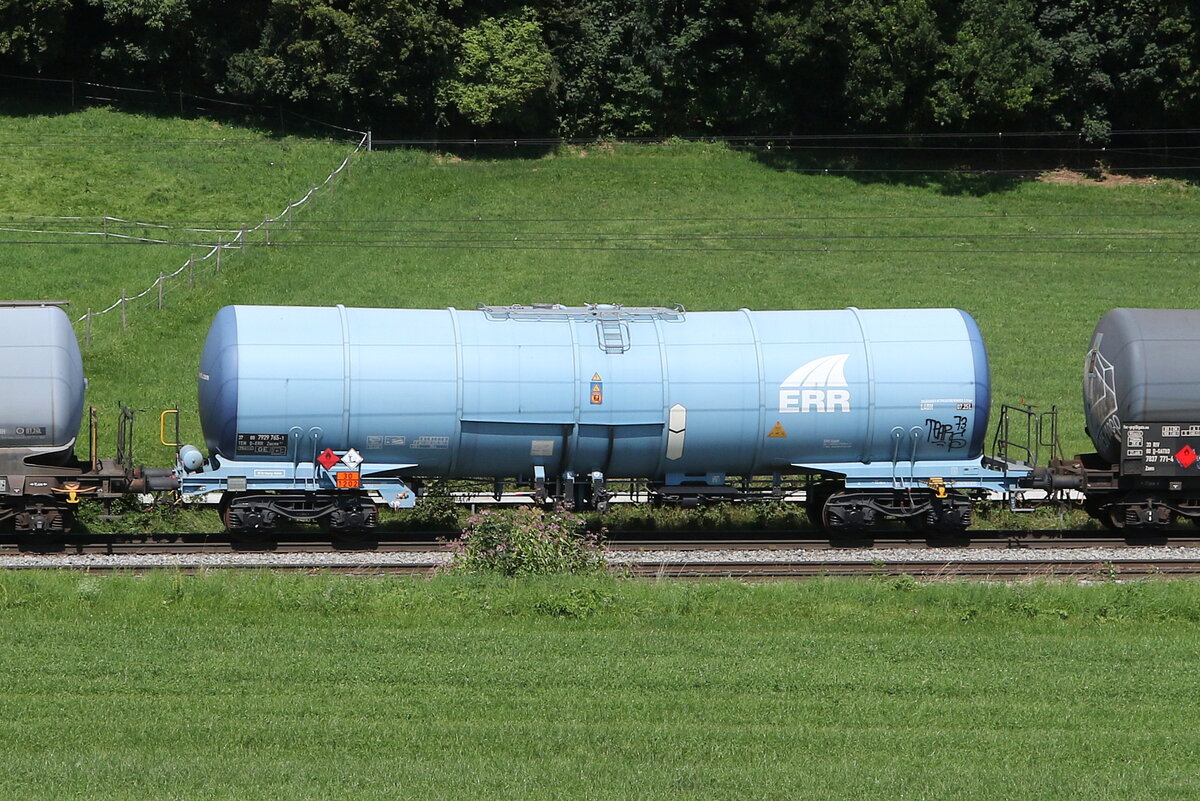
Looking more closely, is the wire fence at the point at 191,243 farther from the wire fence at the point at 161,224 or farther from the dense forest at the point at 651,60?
the dense forest at the point at 651,60

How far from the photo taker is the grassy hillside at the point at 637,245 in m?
36.7

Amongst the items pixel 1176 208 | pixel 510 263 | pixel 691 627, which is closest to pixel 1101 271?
pixel 1176 208

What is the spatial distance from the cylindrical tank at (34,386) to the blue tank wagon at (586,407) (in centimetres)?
204

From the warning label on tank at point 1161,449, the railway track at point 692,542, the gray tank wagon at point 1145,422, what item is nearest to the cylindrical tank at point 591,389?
the railway track at point 692,542

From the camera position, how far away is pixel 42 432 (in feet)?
73.2

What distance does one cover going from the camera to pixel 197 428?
94.9 feet

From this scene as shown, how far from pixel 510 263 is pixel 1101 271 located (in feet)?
61.0

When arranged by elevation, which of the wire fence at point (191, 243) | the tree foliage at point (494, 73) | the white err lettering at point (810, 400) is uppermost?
the tree foliage at point (494, 73)

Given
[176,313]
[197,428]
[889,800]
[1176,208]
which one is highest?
[1176,208]

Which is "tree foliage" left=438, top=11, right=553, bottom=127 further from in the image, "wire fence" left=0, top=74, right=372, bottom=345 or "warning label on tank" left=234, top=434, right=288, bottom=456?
"warning label on tank" left=234, top=434, right=288, bottom=456

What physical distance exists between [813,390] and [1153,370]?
5.82 metres

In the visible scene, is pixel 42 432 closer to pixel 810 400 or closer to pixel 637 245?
pixel 810 400

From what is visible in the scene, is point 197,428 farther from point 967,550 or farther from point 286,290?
point 967,550

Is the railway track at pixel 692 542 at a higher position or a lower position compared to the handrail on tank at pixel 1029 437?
lower
